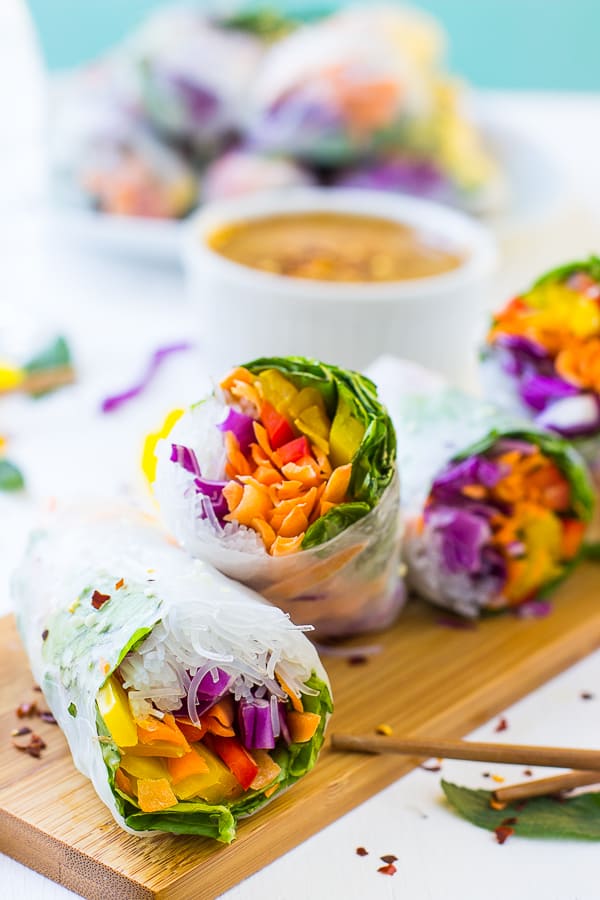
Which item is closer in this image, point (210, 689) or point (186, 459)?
point (210, 689)

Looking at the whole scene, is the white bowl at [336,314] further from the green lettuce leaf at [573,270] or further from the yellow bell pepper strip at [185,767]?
the yellow bell pepper strip at [185,767]

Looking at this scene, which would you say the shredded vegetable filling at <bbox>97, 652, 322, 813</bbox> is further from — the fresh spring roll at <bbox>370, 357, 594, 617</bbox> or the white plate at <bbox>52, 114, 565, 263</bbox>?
the white plate at <bbox>52, 114, 565, 263</bbox>

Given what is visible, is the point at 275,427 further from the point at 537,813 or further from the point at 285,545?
the point at 537,813

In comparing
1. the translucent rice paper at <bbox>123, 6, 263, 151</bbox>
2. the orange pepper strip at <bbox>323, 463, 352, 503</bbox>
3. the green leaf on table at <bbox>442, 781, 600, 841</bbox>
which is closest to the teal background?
the translucent rice paper at <bbox>123, 6, 263, 151</bbox>

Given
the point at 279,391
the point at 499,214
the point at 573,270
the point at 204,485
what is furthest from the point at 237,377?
the point at 499,214

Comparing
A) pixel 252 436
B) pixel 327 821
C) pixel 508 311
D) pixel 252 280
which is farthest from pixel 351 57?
pixel 327 821
